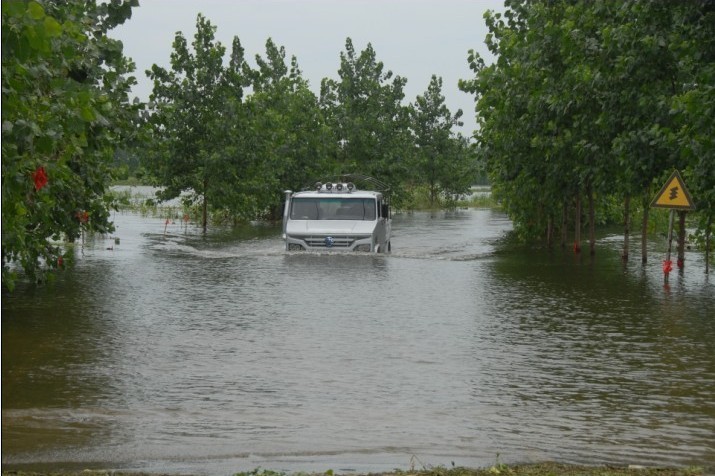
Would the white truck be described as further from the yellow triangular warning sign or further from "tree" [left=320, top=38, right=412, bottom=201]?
"tree" [left=320, top=38, right=412, bottom=201]

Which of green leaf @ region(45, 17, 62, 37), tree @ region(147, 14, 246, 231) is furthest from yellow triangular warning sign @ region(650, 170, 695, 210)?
tree @ region(147, 14, 246, 231)

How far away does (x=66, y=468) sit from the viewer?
8312 mm

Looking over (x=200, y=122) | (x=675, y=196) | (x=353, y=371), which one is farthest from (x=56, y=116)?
(x=200, y=122)

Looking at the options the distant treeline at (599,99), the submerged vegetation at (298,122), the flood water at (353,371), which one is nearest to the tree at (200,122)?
the submerged vegetation at (298,122)

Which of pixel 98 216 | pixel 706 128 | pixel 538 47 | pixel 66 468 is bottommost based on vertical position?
pixel 66 468

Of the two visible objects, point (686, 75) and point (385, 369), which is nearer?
point (385, 369)

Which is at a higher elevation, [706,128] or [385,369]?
[706,128]

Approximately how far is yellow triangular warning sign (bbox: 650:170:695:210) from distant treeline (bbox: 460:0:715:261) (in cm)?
41

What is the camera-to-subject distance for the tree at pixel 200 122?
163 ft

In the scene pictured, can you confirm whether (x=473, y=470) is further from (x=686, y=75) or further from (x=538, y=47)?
(x=538, y=47)

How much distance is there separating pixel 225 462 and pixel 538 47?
23059 millimetres

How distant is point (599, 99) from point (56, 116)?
16.4 meters

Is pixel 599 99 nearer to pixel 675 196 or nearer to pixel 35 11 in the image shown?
pixel 675 196

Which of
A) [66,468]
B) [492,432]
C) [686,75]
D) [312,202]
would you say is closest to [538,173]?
[312,202]
